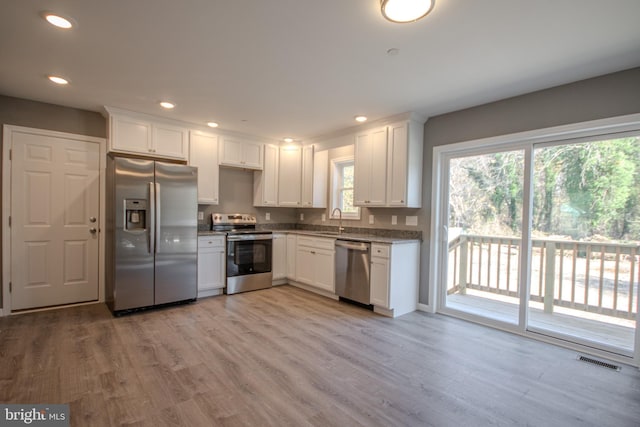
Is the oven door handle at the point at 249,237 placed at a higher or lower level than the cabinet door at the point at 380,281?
higher

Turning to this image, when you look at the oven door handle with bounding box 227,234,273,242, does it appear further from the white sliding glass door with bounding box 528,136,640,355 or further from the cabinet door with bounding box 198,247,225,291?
the white sliding glass door with bounding box 528,136,640,355

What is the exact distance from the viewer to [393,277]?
3607 millimetres

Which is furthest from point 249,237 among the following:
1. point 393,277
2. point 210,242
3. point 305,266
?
point 393,277

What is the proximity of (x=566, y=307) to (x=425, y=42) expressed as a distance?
2951mm

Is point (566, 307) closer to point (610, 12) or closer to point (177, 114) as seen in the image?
point (610, 12)

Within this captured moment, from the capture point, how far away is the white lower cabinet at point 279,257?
195 inches

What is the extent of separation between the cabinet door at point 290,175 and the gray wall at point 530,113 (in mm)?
2236

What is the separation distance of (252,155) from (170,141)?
1.26 meters

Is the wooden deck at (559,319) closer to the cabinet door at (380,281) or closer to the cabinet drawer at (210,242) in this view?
the cabinet door at (380,281)

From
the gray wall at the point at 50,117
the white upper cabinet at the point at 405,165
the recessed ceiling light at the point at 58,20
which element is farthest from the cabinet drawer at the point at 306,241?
the recessed ceiling light at the point at 58,20

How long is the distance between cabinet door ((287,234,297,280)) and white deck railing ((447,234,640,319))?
2362 mm

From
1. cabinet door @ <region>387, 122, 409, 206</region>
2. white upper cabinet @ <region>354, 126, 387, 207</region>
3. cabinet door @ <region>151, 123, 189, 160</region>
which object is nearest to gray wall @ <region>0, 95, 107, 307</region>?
cabinet door @ <region>151, 123, 189, 160</region>

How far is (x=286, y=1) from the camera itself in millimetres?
1822

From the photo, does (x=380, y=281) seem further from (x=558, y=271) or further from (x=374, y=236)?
(x=558, y=271)
